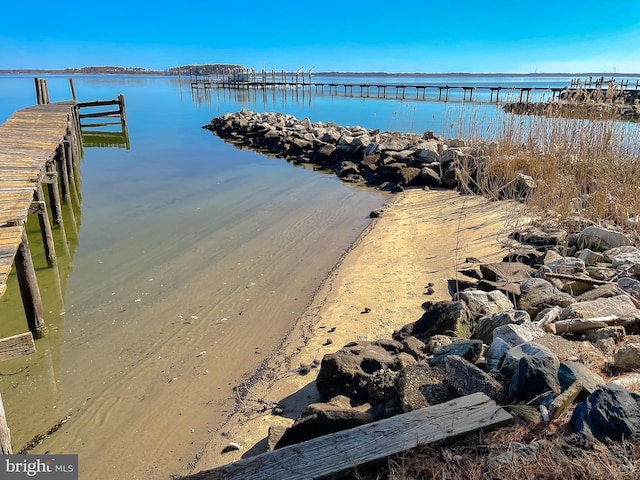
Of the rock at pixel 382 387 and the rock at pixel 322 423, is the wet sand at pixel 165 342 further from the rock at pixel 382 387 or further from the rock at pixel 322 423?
the rock at pixel 382 387

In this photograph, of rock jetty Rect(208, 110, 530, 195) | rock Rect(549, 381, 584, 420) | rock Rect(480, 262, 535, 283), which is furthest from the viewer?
rock jetty Rect(208, 110, 530, 195)

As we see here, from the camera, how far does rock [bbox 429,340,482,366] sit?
129 inches

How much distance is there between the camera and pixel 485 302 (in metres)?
4.55

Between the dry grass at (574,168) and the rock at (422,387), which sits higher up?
the dry grass at (574,168)

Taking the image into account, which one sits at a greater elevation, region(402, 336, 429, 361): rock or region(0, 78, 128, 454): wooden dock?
region(0, 78, 128, 454): wooden dock

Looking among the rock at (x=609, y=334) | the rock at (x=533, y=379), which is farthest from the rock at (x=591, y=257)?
the rock at (x=533, y=379)

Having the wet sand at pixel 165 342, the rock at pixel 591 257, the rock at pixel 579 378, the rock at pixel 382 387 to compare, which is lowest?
the wet sand at pixel 165 342

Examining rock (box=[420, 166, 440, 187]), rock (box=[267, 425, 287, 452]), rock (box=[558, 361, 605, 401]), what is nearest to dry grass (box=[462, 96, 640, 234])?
rock (box=[420, 166, 440, 187])

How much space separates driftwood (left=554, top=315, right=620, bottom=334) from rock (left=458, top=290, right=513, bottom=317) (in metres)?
0.86

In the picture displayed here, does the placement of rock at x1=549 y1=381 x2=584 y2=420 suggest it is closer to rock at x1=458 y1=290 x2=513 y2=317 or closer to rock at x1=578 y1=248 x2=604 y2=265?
rock at x1=458 y1=290 x2=513 y2=317

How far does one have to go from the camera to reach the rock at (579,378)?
92.7 inches

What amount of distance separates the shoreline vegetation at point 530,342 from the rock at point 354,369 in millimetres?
11

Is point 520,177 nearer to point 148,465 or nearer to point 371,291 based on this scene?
point 371,291

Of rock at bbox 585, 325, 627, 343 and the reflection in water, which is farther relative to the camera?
the reflection in water
